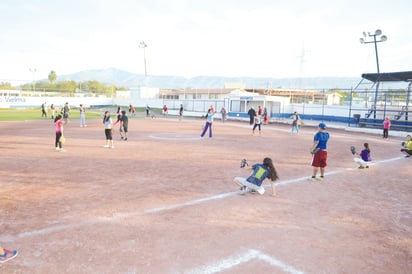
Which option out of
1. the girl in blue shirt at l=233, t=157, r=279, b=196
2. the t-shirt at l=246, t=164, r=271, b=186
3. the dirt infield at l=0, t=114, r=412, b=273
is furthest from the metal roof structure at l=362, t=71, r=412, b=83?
the t-shirt at l=246, t=164, r=271, b=186

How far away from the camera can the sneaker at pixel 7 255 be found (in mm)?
4554

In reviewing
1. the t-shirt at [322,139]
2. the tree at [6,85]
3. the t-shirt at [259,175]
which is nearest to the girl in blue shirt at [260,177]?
the t-shirt at [259,175]

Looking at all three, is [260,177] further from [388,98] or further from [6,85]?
[6,85]

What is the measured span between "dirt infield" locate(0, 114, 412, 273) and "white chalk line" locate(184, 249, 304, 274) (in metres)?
0.02

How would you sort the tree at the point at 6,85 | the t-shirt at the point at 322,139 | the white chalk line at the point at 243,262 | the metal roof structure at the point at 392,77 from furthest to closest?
the tree at the point at 6,85
the metal roof structure at the point at 392,77
the t-shirt at the point at 322,139
the white chalk line at the point at 243,262

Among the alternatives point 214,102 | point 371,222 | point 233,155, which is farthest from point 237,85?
point 371,222

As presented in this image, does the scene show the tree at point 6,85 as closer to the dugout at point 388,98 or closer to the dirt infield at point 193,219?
the dirt infield at point 193,219

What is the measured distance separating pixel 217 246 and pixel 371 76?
31.1 meters

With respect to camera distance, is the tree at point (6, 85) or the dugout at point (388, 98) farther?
the tree at point (6, 85)

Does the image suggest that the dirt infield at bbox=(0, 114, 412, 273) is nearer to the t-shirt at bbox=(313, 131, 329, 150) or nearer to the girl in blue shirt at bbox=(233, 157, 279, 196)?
the girl in blue shirt at bbox=(233, 157, 279, 196)

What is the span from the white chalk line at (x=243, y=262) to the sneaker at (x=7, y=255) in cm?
266

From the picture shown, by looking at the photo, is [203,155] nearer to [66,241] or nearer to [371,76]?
[66,241]

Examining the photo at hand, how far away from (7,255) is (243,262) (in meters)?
3.53

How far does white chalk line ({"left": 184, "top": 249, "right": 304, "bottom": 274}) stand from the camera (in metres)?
4.54
